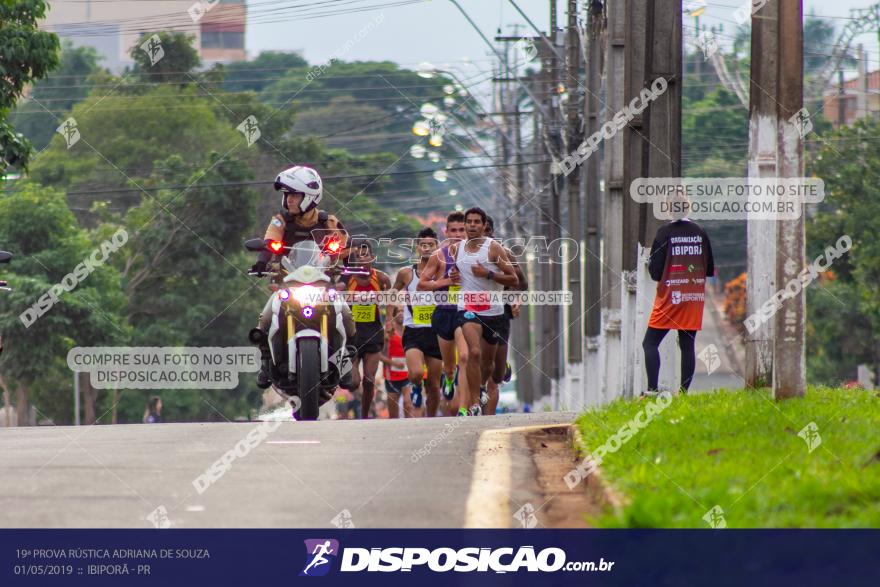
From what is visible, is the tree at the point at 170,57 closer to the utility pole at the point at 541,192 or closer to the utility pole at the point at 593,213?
the utility pole at the point at 541,192

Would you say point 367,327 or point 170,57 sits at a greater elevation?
point 170,57

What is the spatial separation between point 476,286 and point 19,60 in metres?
8.89

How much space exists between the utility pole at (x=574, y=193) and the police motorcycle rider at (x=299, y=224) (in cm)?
1464

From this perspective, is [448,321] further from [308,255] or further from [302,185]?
[302,185]

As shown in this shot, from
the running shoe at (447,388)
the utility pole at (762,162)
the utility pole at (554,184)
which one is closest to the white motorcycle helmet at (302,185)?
the utility pole at (762,162)

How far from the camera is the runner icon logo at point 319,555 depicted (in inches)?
270

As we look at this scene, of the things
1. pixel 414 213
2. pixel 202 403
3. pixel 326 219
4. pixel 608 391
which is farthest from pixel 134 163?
pixel 326 219

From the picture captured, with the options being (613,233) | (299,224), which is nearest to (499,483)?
(299,224)

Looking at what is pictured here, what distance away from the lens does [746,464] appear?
8.60 m

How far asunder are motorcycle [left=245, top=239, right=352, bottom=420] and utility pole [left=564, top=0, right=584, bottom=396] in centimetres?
1452

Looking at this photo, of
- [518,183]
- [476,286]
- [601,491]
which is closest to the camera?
[601,491]

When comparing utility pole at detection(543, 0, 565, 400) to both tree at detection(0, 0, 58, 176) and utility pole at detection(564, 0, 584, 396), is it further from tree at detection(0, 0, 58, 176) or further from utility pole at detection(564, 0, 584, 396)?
tree at detection(0, 0, 58, 176)

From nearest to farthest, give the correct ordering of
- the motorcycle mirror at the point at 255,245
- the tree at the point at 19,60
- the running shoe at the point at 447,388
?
the motorcycle mirror at the point at 255,245 < the running shoe at the point at 447,388 < the tree at the point at 19,60

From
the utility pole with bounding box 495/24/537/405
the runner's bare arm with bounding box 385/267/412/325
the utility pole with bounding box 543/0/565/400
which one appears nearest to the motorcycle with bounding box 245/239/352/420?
the runner's bare arm with bounding box 385/267/412/325
